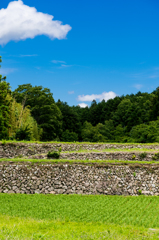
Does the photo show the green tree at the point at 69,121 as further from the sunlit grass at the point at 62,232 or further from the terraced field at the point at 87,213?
the sunlit grass at the point at 62,232

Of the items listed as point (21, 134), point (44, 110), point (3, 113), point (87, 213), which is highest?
point (44, 110)

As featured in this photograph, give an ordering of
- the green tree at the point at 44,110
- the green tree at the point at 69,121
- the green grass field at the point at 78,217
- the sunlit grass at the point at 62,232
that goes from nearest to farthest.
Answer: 1. the sunlit grass at the point at 62,232
2. the green grass field at the point at 78,217
3. the green tree at the point at 44,110
4. the green tree at the point at 69,121

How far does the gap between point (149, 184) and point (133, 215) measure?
7.69m

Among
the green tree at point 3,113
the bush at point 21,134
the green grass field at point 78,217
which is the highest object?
the green tree at point 3,113

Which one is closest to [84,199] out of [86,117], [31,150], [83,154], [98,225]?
[98,225]

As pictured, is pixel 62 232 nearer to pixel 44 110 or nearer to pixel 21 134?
pixel 21 134

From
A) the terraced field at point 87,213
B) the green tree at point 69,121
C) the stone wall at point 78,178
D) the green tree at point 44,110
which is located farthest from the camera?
the green tree at point 69,121

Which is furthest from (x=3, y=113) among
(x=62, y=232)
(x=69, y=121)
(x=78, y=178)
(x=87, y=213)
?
(x=69, y=121)

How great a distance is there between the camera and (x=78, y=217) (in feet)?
38.1

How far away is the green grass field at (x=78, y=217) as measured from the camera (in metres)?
8.06

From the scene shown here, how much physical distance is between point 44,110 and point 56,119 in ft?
12.5

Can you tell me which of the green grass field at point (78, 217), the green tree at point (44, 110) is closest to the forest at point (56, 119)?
the green tree at point (44, 110)

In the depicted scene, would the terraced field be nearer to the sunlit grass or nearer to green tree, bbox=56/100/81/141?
the sunlit grass

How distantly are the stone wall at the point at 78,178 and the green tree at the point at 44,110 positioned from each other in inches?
1461
